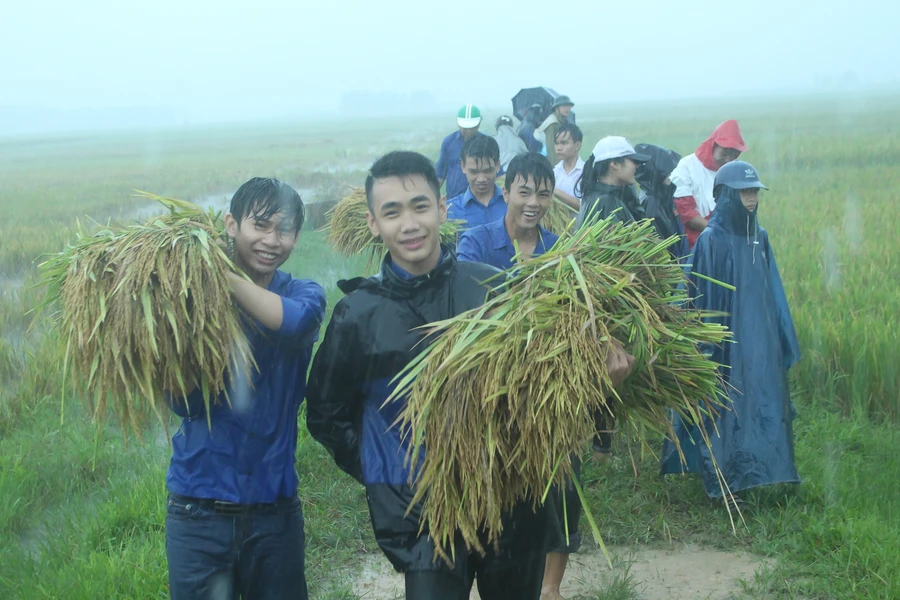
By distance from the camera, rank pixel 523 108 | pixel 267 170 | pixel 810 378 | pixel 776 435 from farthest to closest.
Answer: pixel 267 170 < pixel 523 108 < pixel 810 378 < pixel 776 435

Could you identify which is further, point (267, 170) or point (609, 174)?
point (267, 170)

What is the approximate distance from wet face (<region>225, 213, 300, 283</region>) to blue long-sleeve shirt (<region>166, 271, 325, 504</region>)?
0.13 meters

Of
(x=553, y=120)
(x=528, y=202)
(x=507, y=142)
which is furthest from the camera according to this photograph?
(x=553, y=120)

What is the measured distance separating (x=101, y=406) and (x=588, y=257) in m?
1.34

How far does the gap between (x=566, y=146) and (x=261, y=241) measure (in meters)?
4.36

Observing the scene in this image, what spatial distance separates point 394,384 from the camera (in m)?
2.43

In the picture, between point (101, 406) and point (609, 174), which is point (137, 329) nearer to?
point (101, 406)

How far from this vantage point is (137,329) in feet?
7.52

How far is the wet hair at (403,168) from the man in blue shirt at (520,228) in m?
0.85

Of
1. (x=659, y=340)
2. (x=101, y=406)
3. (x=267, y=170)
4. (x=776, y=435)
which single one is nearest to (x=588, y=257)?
(x=659, y=340)

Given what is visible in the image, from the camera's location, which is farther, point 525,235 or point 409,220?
point 525,235

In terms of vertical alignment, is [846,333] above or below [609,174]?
below

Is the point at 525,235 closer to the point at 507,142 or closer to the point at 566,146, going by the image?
the point at 566,146

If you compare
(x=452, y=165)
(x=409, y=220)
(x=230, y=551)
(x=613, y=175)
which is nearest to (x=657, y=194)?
(x=613, y=175)
